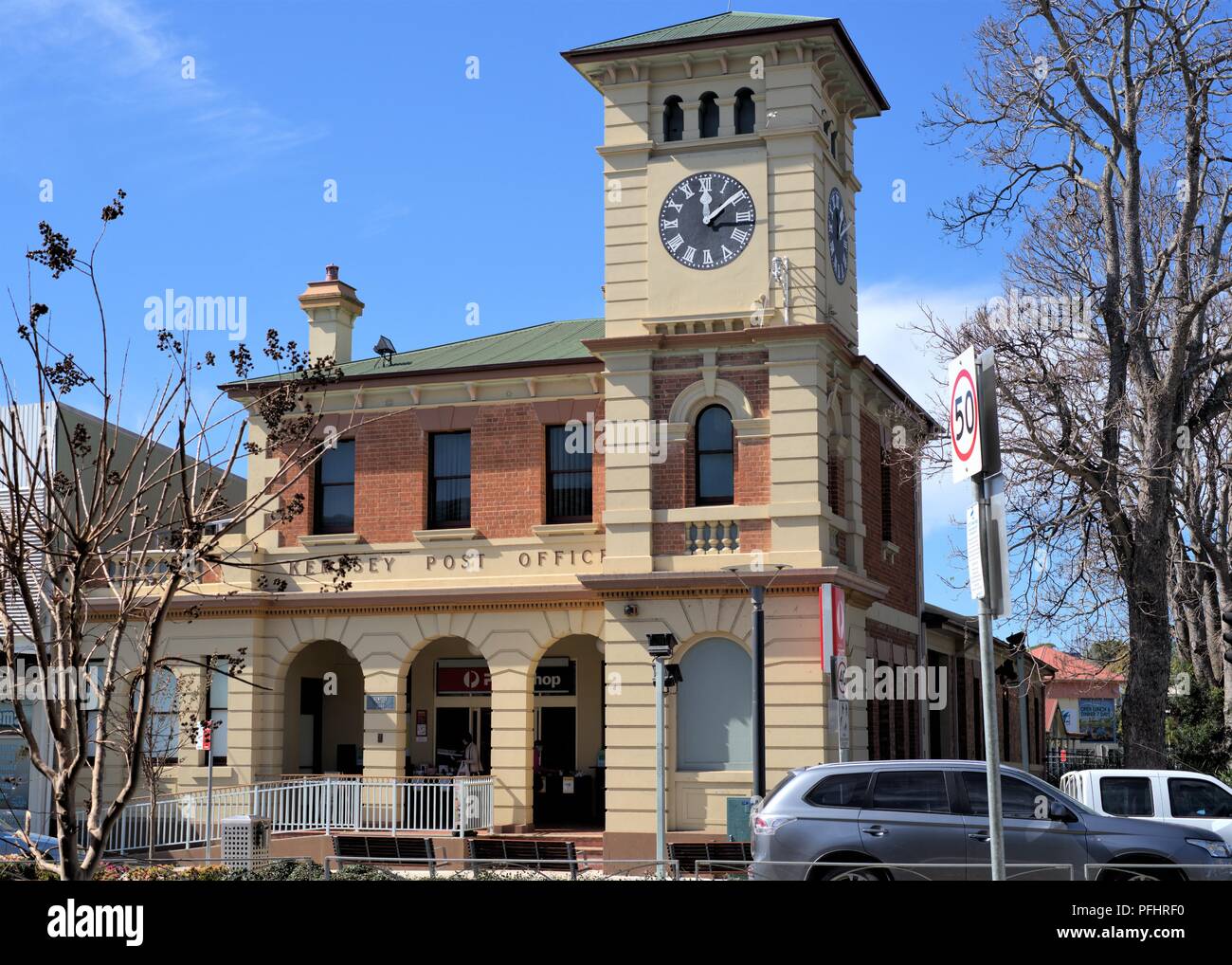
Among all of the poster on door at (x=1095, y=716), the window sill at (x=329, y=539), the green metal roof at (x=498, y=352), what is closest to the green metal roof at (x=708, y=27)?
the green metal roof at (x=498, y=352)

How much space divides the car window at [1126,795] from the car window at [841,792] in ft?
12.6

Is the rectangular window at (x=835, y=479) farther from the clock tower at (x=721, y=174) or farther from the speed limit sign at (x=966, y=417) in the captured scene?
the speed limit sign at (x=966, y=417)

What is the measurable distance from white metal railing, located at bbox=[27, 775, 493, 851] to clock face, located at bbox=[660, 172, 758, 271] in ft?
33.0

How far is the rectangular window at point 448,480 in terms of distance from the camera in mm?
28469

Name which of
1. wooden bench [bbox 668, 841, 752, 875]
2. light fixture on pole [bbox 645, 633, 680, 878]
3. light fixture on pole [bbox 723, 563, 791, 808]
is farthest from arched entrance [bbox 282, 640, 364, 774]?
light fixture on pole [bbox 723, 563, 791, 808]

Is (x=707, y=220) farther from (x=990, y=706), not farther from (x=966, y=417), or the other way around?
(x=990, y=706)

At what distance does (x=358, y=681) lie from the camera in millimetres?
31219

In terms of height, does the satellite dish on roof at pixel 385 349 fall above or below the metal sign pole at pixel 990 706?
above

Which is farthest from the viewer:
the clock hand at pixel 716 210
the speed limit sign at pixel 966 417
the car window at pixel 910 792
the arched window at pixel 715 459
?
the clock hand at pixel 716 210

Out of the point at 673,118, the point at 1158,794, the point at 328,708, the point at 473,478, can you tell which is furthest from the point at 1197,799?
the point at 328,708

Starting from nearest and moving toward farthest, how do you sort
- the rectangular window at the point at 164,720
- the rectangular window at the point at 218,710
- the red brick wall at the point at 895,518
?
the red brick wall at the point at 895,518 → the rectangular window at the point at 164,720 → the rectangular window at the point at 218,710
